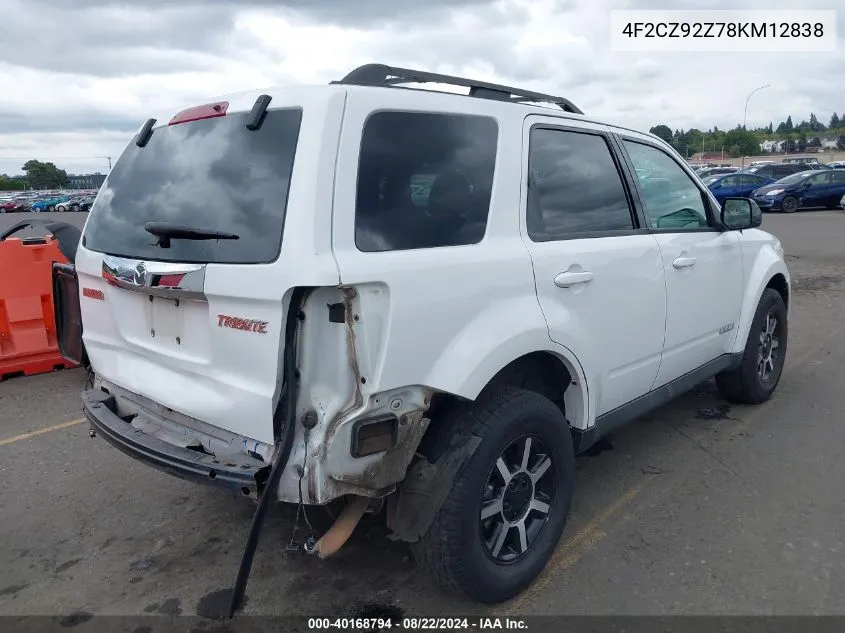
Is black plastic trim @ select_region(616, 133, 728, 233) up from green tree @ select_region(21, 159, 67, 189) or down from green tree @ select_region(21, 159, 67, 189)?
down

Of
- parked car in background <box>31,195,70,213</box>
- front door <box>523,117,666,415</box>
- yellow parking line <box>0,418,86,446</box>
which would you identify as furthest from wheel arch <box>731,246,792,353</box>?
parked car in background <box>31,195,70,213</box>

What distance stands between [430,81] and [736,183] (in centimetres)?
2788

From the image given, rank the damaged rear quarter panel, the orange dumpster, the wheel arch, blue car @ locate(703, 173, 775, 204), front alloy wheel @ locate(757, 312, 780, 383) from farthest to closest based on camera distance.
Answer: blue car @ locate(703, 173, 775, 204) → the orange dumpster → front alloy wheel @ locate(757, 312, 780, 383) → the wheel arch → the damaged rear quarter panel

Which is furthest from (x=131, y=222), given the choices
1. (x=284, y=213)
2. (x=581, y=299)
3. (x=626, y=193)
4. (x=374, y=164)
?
(x=626, y=193)

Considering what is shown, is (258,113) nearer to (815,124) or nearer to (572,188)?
(572,188)

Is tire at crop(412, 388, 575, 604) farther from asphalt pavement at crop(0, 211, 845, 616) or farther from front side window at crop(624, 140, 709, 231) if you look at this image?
front side window at crop(624, 140, 709, 231)

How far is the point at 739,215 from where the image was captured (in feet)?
14.9

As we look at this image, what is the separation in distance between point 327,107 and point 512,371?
134 centimetres

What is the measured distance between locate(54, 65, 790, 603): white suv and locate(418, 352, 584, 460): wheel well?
0.01 metres

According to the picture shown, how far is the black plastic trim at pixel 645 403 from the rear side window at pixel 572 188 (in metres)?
0.93

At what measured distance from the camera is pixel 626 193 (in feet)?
12.2

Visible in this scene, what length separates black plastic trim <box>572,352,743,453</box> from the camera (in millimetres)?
3342

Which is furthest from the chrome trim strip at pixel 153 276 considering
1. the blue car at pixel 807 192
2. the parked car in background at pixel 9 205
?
the parked car in background at pixel 9 205

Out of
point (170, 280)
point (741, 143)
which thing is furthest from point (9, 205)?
point (741, 143)
